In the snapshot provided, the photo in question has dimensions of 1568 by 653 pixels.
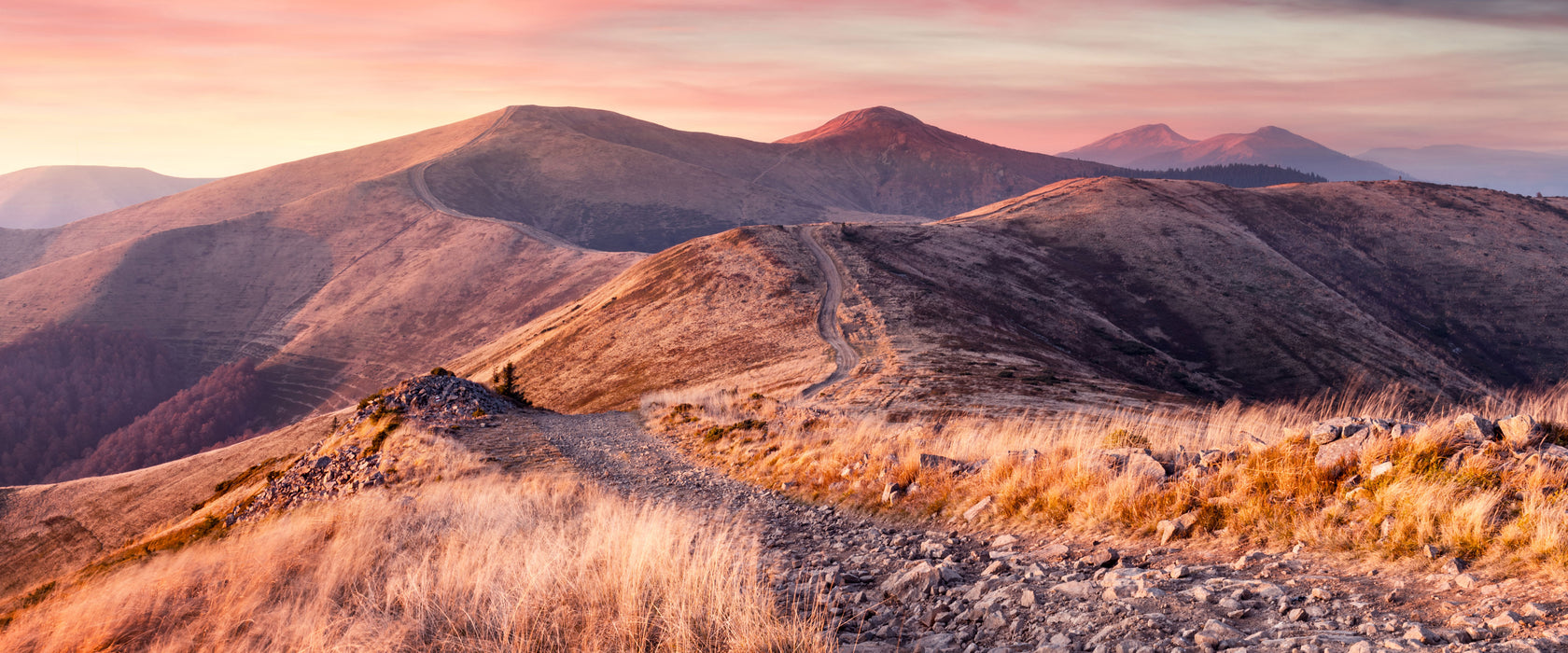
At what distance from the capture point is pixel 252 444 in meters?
45.7

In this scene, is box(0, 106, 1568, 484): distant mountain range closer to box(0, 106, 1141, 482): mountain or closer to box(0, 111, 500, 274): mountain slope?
box(0, 106, 1141, 482): mountain

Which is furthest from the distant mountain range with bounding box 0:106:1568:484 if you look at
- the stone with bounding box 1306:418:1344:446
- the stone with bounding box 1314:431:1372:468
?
the stone with bounding box 1314:431:1372:468

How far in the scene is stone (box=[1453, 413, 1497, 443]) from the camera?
659cm

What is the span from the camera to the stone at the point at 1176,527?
691cm

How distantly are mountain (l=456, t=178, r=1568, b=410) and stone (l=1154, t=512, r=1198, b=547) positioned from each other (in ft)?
66.3

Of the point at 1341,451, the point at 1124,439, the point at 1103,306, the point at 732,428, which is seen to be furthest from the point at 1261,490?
the point at 1103,306

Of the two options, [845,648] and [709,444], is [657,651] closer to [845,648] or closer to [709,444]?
[845,648]

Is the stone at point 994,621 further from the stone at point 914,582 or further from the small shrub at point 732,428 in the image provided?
the small shrub at point 732,428

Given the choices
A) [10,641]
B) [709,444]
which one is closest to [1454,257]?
[709,444]

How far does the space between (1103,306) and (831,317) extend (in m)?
33.0

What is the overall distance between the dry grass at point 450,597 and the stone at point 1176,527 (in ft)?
11.9

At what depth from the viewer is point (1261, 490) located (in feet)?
23.0

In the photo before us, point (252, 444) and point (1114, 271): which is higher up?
point (1114, 271)

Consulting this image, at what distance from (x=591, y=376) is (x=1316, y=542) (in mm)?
48791
